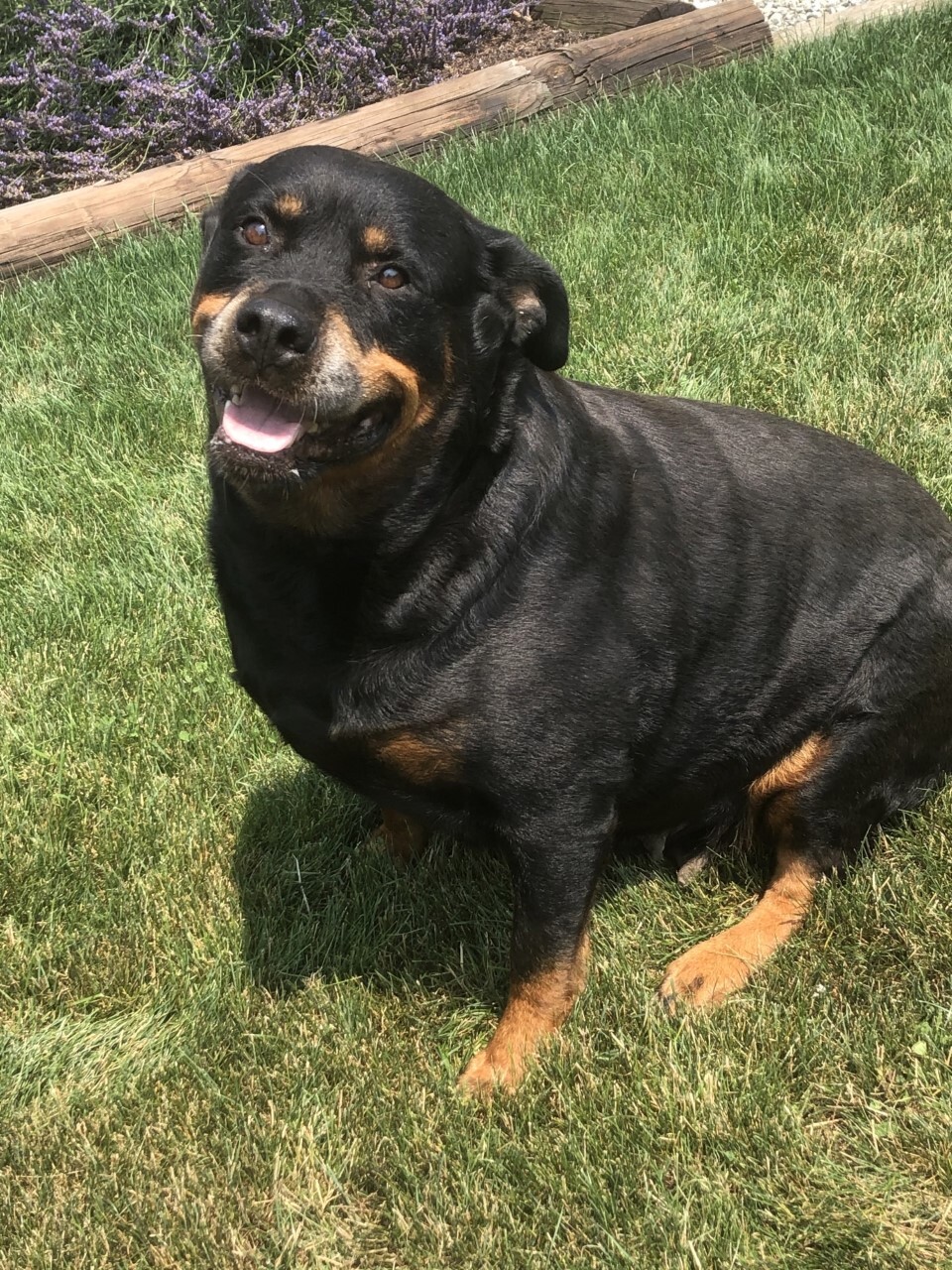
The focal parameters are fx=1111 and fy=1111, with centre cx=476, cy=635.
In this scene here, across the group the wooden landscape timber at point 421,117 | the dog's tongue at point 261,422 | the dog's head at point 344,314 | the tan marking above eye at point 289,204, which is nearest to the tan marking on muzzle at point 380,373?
the dog's head at point 344,314

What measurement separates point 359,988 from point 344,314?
1.65 metres

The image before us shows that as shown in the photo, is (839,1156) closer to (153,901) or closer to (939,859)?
(939,859)

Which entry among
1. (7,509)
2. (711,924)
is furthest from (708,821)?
(7,509)

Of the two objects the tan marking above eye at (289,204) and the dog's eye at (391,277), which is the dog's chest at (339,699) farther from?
the tan marking above eye at (289,204)

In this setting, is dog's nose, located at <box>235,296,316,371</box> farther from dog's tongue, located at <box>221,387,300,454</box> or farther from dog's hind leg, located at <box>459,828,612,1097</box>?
dog's hind leg, located at <box>459,828,612,1097</box>

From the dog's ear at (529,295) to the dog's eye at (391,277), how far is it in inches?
10.4

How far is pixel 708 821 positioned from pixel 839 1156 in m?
0.92

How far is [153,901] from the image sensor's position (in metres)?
3.04

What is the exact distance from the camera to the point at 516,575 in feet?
7.93

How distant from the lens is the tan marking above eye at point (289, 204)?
243 centimetres

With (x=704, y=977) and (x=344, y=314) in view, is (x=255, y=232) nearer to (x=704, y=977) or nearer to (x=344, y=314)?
(x=344, y=314)

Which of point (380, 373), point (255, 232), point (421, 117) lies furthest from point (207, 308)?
point (421, 117)

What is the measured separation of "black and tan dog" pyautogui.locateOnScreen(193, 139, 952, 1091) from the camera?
93.2 inches

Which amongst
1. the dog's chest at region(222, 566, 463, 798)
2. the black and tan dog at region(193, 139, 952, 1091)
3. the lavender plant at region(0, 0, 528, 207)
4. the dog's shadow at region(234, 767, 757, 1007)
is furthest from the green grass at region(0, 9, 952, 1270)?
the lavender plant at region(0, 0, 528, 207)
